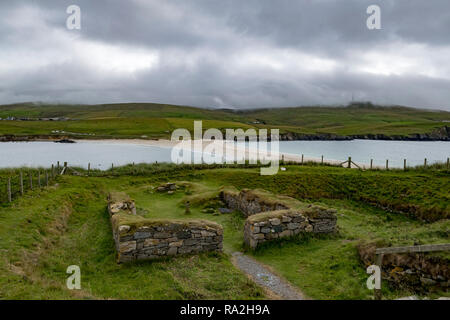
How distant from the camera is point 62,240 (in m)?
15.1

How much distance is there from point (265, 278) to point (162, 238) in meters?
4.43

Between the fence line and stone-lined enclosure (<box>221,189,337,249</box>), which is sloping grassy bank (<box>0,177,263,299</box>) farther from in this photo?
the fence line

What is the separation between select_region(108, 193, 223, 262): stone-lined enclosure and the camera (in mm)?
12016

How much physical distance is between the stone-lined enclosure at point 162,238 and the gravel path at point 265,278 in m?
1.23

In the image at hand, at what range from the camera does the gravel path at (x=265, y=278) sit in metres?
10.0

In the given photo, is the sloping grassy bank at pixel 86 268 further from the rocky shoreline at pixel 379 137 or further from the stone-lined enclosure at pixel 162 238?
the rocky shoreline at pixel 379 137

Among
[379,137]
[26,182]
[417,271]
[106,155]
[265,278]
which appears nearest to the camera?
[417,271]

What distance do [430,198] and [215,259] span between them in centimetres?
2059

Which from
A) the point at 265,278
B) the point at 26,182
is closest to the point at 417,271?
the point at 265,278

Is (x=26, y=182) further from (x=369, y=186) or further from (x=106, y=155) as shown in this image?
(x=106, y=155)

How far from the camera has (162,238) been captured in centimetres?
1242

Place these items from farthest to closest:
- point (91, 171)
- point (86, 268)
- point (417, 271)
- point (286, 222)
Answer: point (91, 171) < point (286, 222) < point (86, 268) < point (417, 271)
